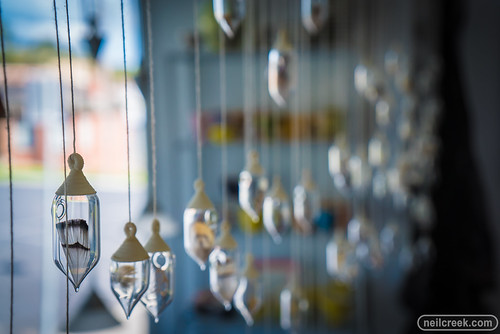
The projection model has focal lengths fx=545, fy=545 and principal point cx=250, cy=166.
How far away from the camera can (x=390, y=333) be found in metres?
2.98

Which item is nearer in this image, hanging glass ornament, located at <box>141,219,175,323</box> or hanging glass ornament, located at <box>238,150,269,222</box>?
hanging glass ornament, located at <box>141,219,175,323</box>

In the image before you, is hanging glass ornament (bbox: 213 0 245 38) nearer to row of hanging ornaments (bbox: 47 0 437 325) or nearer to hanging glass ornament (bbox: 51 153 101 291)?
row of hanging ornaments (bbox: 47 0 437 325)

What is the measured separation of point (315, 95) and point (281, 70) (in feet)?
7.22

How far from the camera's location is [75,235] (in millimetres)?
492

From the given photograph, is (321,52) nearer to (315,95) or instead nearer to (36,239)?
(315,95)

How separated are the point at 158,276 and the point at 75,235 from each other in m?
0.12

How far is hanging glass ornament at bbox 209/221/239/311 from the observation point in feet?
2.31

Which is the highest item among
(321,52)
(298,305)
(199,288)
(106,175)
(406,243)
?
(321,52)

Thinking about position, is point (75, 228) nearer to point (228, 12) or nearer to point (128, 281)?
point (128, 281)

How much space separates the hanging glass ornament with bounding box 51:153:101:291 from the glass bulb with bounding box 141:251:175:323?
8 centimetres

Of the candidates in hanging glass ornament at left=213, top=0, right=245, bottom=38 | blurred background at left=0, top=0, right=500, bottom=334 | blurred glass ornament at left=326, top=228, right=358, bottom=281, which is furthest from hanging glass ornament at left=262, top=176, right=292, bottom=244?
blurred background at left=0, top=0, right=500, bottom=334

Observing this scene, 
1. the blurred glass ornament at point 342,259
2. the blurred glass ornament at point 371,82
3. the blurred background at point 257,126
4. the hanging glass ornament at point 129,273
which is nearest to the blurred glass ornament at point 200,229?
the hanging glass ornament at point 129,273

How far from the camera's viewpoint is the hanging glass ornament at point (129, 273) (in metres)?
0.53

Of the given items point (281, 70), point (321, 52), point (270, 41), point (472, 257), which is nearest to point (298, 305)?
point (281, 70)
